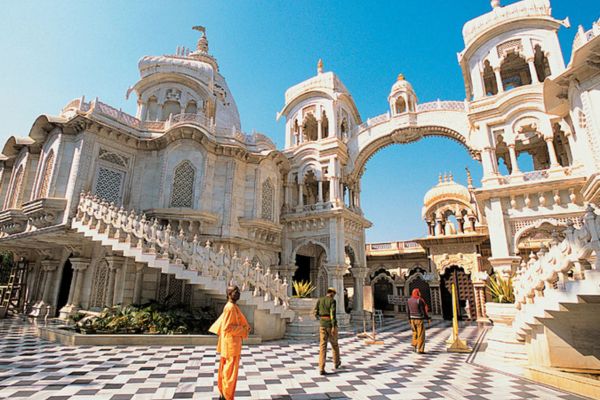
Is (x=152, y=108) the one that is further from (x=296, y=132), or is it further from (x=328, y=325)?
(x=328, y=325)

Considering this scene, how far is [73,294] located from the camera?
42.0ft

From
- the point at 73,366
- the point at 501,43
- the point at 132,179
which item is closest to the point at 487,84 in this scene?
the point at 501,43

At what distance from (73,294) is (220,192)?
6934 mm

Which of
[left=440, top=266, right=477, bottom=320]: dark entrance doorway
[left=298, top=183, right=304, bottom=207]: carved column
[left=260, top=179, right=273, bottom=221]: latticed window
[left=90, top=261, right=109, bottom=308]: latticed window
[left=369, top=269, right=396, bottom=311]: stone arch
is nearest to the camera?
[left=90, top=261, right=109, bottom=308]: latticed window

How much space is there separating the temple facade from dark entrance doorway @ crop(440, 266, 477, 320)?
0.09 m

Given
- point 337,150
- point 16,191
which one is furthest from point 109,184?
point 337,150

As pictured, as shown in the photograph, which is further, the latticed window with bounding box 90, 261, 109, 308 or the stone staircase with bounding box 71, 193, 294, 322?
the latticed window with bounding box 90, 261, 109, 308

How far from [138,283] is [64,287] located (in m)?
4.56

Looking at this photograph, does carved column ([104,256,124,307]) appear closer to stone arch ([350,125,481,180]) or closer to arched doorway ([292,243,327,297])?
arched doorway ([292,243,327,297])

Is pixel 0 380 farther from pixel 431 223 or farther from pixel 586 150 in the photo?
pixel 431 223

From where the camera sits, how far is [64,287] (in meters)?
14.4

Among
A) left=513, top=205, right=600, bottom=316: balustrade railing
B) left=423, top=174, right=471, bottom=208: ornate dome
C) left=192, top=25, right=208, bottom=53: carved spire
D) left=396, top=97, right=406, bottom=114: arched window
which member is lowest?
left=513, top=205, right=600, bottom=316: balustrade railing

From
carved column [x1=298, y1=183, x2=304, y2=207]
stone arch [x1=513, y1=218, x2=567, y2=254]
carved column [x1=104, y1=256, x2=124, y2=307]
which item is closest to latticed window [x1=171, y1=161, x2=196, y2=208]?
carved column [x1=104, y1=256, x2=124, y2=307]

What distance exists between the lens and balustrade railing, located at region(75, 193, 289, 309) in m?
10.2
